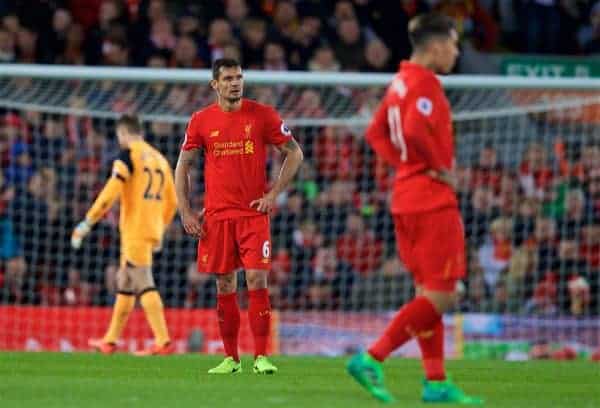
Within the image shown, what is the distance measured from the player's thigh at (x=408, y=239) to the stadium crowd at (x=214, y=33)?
10.6 meters

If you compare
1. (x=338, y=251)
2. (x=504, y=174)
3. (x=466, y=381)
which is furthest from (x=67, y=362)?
(x=504, y=174)

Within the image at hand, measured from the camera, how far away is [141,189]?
1419cm

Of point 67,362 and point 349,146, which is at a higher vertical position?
point 349,146

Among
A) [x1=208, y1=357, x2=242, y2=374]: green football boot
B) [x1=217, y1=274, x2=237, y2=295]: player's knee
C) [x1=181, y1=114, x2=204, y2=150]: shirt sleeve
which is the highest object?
[x1=181, y1=114, x2=204, y2=150]: shirt sleeve

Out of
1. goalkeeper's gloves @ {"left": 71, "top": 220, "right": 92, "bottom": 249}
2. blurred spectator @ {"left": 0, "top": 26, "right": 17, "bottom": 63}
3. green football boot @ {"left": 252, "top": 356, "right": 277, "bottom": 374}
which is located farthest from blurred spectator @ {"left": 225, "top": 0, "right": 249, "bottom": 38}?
green football boot @ {"left": 252, "top": 356, "right": 277, "bottom": 374}

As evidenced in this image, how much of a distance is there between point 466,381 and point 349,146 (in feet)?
26.3

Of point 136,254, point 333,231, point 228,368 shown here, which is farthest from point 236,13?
point 228,368

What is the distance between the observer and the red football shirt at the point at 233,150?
1065cm

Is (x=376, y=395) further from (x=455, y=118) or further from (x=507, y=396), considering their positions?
(x=455, y=118)

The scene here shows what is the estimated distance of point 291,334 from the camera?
15828 millimetres

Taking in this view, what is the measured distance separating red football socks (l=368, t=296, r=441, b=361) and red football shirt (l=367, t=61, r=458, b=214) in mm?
476

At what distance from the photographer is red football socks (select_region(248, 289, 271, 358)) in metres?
10.6

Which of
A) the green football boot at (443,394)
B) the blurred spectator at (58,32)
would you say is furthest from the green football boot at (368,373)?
the blurred spectator at (58,32)

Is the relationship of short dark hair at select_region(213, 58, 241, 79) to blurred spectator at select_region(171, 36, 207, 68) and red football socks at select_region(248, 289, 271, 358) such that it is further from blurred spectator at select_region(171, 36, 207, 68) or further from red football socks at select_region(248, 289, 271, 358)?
blurred spectator at select_region(171, 36, 207, 68)
